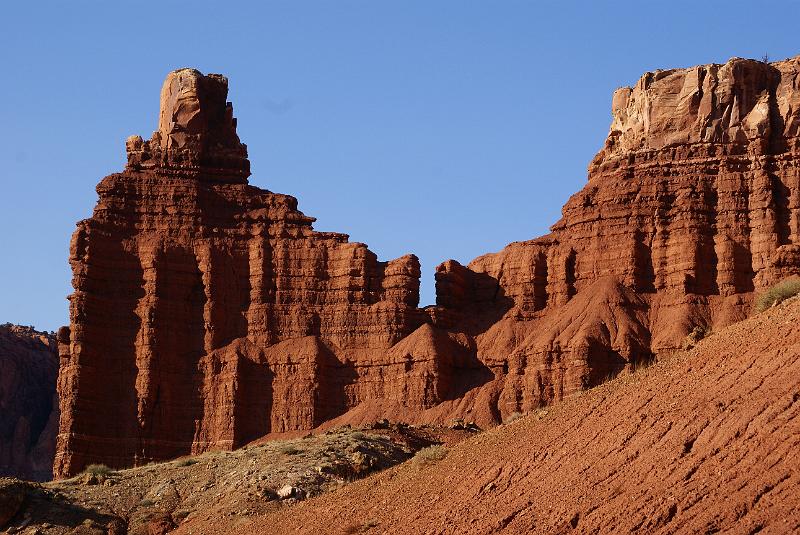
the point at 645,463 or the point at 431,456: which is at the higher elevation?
the point at 431,456

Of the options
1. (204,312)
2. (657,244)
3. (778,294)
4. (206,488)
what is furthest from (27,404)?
(778,294)

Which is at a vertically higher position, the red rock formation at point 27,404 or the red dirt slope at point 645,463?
the red rock formation at point 27,404

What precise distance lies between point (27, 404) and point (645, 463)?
93.5m

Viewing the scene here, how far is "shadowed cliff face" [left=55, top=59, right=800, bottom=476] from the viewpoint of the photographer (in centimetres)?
9056

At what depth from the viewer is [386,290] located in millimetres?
96125

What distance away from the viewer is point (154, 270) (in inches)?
3693

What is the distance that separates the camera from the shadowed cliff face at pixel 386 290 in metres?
90.6

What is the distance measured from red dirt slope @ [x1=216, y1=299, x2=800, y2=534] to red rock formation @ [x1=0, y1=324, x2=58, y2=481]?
7557cm

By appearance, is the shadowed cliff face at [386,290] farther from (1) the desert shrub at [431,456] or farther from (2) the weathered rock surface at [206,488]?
(1) the desert shrub at [431,456]

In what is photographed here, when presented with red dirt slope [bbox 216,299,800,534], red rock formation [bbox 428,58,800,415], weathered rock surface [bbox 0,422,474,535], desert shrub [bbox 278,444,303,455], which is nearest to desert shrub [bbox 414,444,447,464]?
red dirt slope [bbox 216,299,800,534]

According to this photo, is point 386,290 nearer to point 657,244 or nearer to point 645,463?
point 657,244

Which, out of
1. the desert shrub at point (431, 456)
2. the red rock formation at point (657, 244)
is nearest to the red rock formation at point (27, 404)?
the red rock formation at point (657, 244)

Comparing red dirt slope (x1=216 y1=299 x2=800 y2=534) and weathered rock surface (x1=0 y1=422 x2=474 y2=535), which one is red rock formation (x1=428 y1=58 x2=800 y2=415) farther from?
red dirt slope (x1=216 y1=299 x2=800 y2=534)

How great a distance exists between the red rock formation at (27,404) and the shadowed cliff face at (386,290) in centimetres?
2340
